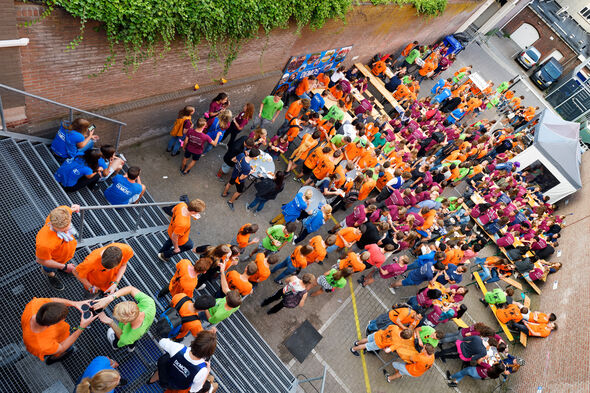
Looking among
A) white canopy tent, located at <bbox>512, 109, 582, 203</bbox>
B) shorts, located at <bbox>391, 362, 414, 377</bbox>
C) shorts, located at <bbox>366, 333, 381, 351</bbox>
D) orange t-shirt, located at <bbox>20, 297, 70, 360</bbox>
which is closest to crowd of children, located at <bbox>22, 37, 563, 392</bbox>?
orange t-shirt, located at <bbox>20, 297, 70, 360</bbox>

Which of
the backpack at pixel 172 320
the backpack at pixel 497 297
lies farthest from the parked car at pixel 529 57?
the backpack at pixel 172 320

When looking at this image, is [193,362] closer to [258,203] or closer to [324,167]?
[258,203]

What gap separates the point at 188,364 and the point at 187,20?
6810 mm

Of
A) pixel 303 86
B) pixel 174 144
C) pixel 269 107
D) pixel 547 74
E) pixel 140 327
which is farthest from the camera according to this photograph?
pixel 547 74

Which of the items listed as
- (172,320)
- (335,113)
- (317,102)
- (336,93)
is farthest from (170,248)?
(336,93)

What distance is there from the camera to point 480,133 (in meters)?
16.8

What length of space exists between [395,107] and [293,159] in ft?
23.6

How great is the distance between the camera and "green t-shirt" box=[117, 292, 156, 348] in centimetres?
459

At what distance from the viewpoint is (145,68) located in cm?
790

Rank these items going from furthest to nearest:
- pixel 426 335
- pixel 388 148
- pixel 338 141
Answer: pixel 388 148
pixel 338 141
pixel 426 335

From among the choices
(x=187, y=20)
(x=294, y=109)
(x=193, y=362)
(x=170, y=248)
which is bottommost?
(x=193, y=362)

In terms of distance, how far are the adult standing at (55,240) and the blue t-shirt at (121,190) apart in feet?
5.95

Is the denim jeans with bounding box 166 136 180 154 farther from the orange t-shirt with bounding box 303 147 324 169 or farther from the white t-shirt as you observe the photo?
the white t-shirt

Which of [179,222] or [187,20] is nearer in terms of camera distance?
[179,222]
